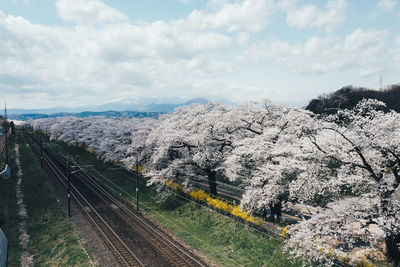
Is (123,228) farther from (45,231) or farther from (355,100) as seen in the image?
(355,100)

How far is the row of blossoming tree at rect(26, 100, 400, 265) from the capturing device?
47.4 feet

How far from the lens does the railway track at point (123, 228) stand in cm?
2291

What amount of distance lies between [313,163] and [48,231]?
30.3 meters

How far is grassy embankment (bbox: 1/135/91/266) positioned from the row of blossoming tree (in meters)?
13.1

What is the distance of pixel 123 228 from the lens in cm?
2959

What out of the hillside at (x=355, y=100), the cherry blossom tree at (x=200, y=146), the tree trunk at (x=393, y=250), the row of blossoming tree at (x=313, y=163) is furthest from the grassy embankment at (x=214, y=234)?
the hillside at (x=355, y=100)

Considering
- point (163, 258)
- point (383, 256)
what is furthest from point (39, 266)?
point (383, 256)

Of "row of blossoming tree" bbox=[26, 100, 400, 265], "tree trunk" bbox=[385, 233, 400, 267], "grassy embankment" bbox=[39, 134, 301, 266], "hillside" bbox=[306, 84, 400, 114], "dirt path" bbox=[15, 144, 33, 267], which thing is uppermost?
"hillside" bbox=[306, 84, 400, 114]

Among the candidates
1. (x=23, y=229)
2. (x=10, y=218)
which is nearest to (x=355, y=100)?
(x=23, y=229)

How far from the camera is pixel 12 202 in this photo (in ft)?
130

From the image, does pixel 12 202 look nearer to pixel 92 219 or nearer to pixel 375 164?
pixel 92 219

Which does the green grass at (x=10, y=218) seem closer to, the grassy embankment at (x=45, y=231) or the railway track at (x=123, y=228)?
the grassy embankment at (x=45, y=231)

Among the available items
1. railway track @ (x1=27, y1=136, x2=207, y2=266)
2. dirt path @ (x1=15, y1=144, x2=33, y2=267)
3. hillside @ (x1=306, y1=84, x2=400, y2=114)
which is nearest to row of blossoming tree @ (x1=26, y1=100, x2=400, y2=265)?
railway track @ (x1=27, y1=136, x2=207, y2=266)

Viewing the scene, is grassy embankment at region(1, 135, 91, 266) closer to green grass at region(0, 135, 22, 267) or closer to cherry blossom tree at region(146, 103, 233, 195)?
green grass at region(0, 135, 22, 267)
